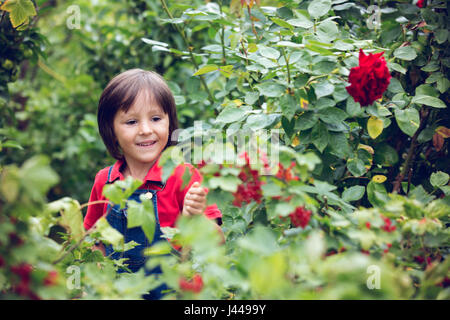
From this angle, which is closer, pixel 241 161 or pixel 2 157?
pixel 241 161

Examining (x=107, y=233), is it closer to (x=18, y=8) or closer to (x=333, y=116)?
(x=333, y=116)

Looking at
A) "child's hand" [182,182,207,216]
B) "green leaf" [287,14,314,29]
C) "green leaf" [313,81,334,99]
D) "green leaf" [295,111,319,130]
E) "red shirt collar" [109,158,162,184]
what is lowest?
"red shirt collar" [109,158,162,184]

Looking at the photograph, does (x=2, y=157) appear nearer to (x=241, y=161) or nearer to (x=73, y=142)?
(x=73, y=142)

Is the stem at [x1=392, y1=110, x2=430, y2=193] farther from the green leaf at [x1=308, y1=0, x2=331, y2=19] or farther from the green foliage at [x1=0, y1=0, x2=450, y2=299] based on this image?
the green leaf at [x1=308, y1=0, x2=331, y2=19]

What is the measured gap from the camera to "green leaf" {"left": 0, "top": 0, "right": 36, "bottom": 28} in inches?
61.4

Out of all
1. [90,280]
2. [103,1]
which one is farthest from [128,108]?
[103,1]

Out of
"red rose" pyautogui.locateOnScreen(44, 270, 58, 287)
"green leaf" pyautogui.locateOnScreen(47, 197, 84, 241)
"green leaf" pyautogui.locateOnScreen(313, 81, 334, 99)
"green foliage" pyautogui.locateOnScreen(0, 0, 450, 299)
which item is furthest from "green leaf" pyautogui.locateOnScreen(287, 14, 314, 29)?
"red rose" pyautogui.locateOnScreen(44, 270, 58, 287)

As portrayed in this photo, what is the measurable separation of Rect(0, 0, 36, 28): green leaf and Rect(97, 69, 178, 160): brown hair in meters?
0.41

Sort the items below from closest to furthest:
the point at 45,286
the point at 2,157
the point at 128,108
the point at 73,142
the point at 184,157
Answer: the point at 45,286, the point at 184,157, the point at 128,108, the point at 2,157, the point at 73,142

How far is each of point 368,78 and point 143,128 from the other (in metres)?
0.81

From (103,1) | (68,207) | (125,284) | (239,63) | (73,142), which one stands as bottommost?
(73,142)

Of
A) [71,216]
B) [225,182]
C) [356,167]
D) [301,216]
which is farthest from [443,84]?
[71,216]

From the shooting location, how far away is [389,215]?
35.4 inches
